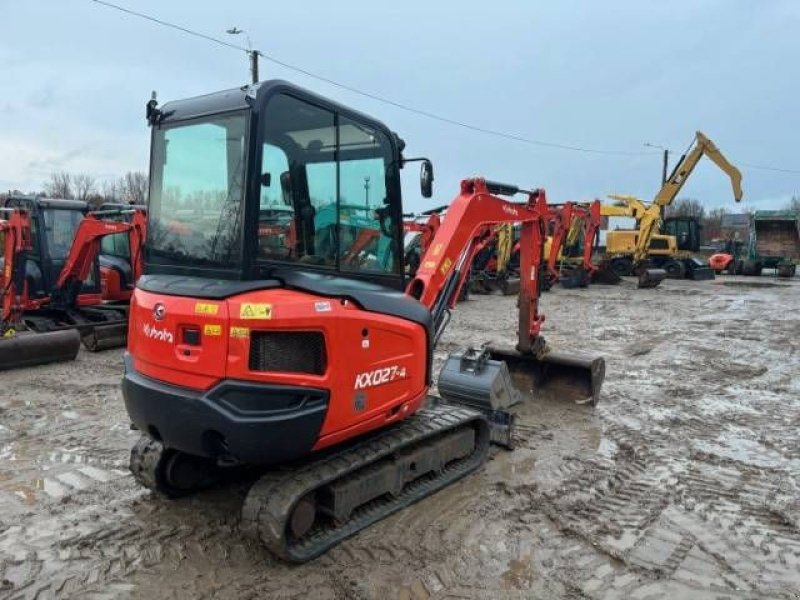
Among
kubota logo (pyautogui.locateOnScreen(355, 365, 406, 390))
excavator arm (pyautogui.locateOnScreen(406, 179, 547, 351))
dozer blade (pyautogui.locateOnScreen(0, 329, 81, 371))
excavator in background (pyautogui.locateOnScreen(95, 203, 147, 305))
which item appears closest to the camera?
kubota logo (pyautogui.locateOnScreen(355, 365, 406, 390))

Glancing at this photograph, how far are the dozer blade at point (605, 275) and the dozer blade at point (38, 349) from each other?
56.7ft

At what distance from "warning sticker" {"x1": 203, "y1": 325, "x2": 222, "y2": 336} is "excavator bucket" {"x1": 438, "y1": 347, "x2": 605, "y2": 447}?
275 cm

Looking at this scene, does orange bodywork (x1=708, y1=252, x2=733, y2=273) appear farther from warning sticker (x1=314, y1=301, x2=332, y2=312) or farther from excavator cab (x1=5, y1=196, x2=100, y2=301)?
warning sticker (x1=314, y1=301, x2=332, y2=312)

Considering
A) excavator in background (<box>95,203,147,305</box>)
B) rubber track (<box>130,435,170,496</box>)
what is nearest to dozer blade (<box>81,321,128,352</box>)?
excavator in background (<box>95,203,147,305</box>)

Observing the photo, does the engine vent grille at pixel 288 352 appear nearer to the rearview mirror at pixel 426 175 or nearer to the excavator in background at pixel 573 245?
the rearview mirror at pixel 426 175

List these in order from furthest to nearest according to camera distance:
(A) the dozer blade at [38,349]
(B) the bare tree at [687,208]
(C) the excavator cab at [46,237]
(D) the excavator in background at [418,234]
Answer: (B) the bare tree at [687,208] < (D) the excavator in background at [418,234] < (C) the excavator cab at [46,237] < (A) the dozer blade at [38,349]

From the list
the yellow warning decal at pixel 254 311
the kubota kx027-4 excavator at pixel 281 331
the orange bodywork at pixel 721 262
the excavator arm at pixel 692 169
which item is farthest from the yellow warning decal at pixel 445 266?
the orange bodywork at pixel 721 262

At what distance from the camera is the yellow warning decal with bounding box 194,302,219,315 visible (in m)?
3.10

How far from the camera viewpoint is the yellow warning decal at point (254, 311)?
10.1 feet

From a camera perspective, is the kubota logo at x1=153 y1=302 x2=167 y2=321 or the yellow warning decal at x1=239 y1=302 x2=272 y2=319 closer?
the yellow warning decal at x1=239 y1=302 x2=272 y2=319

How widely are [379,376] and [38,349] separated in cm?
624

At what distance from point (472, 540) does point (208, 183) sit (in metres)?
2.55

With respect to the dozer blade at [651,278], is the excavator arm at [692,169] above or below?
above

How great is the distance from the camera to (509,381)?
5.62m
